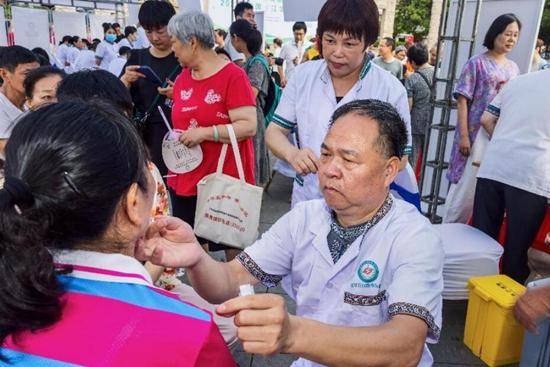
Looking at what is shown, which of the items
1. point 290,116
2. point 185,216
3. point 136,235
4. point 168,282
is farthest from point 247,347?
point 185,216

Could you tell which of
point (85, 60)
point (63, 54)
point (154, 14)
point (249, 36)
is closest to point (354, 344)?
point (154, 14)

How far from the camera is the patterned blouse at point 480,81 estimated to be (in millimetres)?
3748

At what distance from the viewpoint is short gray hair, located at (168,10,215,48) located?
8.81 ft

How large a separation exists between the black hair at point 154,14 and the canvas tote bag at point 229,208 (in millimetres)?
954

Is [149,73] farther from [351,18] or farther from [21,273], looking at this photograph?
[21,273]

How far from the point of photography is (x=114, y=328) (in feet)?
2.76

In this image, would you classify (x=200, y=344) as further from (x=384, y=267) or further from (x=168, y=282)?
(x=168, y=282)

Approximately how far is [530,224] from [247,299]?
2.46 metres

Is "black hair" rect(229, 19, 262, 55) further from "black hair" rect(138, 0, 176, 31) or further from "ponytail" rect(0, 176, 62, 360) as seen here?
"ponytail" rect(0, 176, 62, 360)

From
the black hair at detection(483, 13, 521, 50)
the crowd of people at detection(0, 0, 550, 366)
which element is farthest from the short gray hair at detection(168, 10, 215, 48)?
the black hair at detection(483, 13, 521, 50)

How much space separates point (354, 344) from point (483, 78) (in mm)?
3289

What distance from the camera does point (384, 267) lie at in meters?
1.39

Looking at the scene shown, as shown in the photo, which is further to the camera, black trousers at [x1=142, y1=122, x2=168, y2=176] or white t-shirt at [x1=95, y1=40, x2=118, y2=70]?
white t-shirt at [x1=95, y1=40, x2=118, y2=70]

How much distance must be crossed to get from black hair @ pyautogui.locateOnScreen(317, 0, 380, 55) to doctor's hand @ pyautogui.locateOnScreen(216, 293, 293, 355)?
4.98 ft
